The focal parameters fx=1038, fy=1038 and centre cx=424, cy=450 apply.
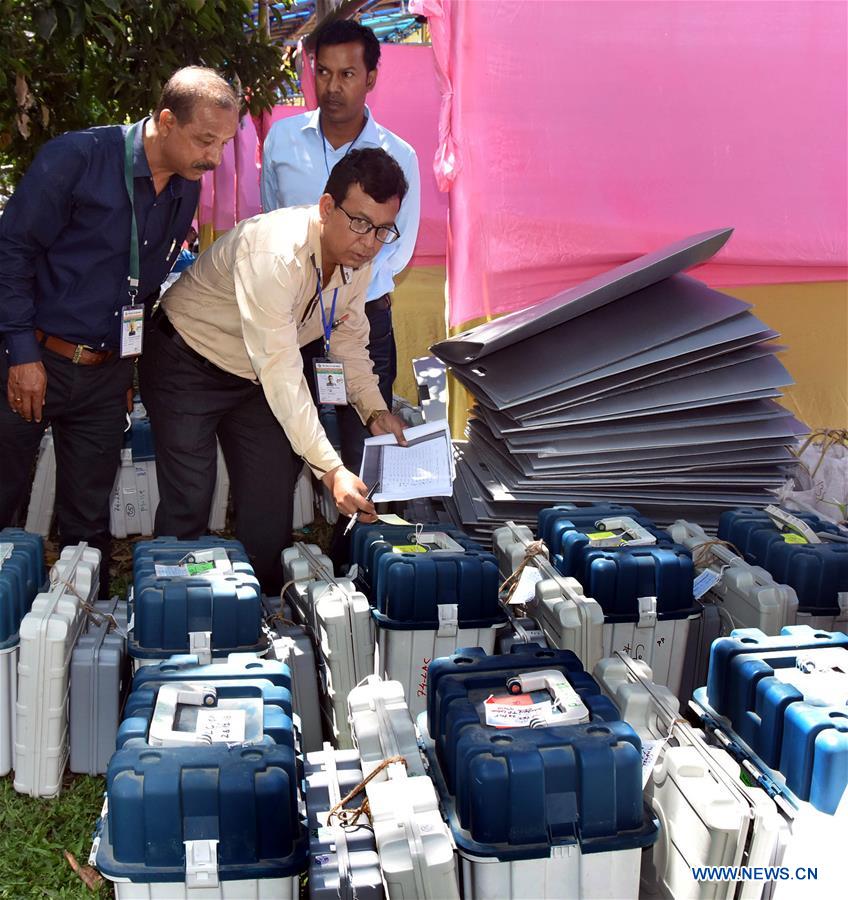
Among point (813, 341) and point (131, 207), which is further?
point (813, 341)

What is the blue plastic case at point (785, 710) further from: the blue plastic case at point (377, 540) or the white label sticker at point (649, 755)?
the blue plastic case at point (377, 540)

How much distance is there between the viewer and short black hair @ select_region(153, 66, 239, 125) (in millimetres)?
2844

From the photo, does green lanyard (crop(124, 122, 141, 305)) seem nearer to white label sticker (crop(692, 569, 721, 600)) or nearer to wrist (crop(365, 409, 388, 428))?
wrist (crop(365, 409, 388, 428))

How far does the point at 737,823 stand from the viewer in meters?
1.82

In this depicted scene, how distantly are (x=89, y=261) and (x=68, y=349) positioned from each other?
0.28 meters

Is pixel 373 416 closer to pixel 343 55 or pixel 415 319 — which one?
pixel 343 55

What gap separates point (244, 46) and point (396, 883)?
3924 mm

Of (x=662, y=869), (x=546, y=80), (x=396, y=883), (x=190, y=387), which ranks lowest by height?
(x=662, y=869)

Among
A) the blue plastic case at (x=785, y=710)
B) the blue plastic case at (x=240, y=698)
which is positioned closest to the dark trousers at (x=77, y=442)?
the blue plastic case at (x=240, y=698)

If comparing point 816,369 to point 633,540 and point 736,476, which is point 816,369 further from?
point 633,540

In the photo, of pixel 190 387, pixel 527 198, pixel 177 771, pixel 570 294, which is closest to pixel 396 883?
pixel 177 771

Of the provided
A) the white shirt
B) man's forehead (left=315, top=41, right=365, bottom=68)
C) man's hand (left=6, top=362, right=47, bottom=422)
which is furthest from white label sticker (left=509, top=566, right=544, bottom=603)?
man's forehead (left=315, top=41, right=365, bottom=68)

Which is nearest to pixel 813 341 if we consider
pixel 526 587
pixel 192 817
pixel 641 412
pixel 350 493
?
pixel 641 412

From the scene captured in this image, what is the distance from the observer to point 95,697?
2.68 metres
